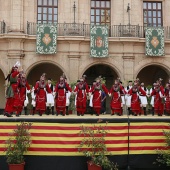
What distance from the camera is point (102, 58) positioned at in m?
21.7

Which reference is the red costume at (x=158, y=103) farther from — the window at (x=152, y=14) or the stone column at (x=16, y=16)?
the stone column at (x=16, y=16)

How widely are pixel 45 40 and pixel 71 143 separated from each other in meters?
14.8

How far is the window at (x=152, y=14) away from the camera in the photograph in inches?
896

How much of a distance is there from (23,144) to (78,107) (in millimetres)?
7619

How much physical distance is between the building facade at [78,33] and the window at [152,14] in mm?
76

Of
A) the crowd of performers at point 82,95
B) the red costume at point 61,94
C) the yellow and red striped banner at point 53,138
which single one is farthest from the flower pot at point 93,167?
the red costume at point 61,94

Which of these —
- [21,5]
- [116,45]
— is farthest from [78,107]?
[21,5]

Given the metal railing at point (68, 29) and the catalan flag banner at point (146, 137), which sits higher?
the metal railing at point (68, 29)

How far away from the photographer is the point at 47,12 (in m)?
22.2

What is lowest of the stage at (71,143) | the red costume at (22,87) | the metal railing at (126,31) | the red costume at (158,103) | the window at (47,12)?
the stage at (71,143)

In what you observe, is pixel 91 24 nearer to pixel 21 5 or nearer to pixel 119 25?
pixel 119 25

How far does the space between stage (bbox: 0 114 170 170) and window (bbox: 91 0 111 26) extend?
16.1 meters

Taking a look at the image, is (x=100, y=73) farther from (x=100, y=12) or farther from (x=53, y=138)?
(x=53, y=138)

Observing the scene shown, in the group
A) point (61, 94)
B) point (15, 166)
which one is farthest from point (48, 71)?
point (15, 166)
